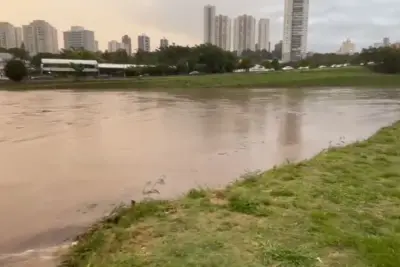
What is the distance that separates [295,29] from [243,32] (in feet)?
56.6

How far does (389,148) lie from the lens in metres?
8.33

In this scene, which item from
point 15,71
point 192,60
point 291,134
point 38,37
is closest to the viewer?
point 291,134

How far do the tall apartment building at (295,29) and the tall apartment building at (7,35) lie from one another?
181 ft

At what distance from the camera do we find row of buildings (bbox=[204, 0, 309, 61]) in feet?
275

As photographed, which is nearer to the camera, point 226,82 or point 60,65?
point 226,82

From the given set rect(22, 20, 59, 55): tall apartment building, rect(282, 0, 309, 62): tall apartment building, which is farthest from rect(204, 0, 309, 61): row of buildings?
rect(22, 20, 59, 55): tall apartment building

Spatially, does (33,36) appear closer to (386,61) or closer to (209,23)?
(209,23)

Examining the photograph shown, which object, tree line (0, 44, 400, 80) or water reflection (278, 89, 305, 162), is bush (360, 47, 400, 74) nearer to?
tree line (0, 44, 400, 80)

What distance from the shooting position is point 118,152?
930 centimetres

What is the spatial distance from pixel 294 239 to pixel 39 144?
27.9 ft

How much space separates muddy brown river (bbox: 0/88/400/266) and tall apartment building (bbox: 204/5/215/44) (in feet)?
239

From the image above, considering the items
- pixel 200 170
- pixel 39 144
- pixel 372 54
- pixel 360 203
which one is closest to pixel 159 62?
pixel 372 54

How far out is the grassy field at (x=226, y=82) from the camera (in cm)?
3397

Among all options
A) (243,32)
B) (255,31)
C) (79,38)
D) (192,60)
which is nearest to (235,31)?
(243,32)
